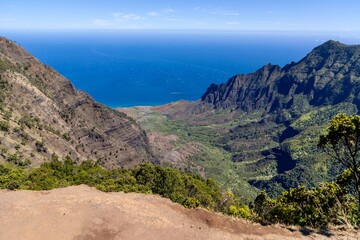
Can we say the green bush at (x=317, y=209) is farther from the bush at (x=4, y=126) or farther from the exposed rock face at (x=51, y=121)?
the bush at (x=4, y=126)

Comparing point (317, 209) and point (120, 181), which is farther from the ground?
point (317, 209)

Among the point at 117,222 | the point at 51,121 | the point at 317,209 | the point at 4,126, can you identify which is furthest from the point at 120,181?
the point at 51,121

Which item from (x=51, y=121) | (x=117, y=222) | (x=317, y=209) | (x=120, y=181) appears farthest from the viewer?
(x=51, y=121)

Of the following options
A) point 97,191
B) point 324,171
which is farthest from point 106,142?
point 324,171

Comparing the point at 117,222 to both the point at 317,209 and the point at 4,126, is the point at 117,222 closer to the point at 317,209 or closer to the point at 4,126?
the point at 317,209

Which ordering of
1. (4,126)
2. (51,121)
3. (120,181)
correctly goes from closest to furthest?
(120,181), (4,126), (51,121)

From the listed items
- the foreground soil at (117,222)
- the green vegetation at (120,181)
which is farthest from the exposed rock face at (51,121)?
the foreground soil at (117,222)
